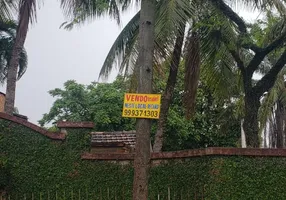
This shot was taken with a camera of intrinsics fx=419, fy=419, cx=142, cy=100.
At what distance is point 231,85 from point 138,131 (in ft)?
23.5

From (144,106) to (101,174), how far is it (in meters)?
3.17

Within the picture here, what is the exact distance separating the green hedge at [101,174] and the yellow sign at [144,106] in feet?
6.61

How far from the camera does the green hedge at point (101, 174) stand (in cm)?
791

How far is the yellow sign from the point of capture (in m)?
6.61

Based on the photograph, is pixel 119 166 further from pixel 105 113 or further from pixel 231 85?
pixel 105 113

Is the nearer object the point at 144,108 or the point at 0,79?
the point at 144,108

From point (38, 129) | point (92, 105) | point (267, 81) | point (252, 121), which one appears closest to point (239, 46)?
point (267, 81)

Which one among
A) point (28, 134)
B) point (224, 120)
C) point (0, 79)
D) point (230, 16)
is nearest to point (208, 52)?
point (230, 16)

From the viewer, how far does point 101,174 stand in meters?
9.23

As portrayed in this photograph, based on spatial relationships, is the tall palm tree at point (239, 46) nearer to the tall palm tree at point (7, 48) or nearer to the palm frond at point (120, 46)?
the palm frond at point (120, 46)

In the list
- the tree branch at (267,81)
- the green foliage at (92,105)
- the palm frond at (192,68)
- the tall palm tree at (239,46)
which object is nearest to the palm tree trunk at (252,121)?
the tall palm tree at (239,46)

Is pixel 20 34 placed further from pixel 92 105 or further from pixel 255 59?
pixel 92 105

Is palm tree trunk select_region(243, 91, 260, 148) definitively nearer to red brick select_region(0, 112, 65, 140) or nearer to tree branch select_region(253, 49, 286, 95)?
tree branch select_region(253, 49, 286, 95)

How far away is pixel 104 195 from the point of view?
9062 millimetres
